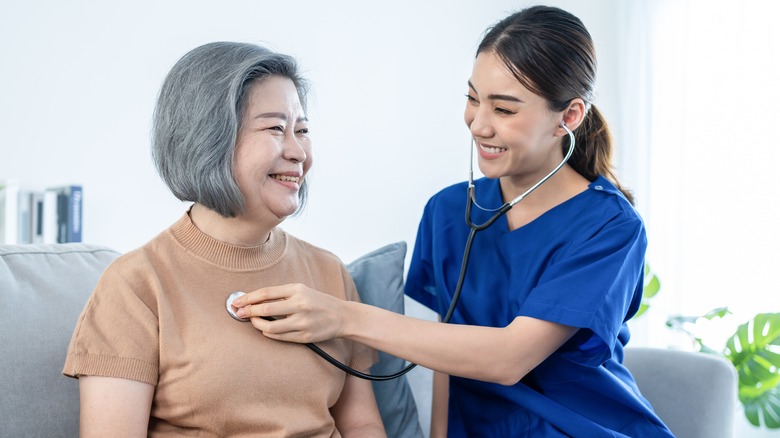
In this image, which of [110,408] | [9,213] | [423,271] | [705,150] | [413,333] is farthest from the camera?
[705,150]

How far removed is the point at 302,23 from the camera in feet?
9.58

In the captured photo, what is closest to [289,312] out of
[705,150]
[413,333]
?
[413,333]

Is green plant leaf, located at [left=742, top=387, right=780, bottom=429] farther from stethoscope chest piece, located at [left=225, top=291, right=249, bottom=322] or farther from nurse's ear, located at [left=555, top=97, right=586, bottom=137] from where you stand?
stethoscope chest piece, located at [left=225, top=291, right=249, bottom=322]

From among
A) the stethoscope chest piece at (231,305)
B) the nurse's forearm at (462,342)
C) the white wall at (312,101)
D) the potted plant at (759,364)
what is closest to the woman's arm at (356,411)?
the nurse's forearm at (462,342)

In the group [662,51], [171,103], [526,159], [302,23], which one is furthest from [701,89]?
[171,103]

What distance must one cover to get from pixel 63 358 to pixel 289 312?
361 mm

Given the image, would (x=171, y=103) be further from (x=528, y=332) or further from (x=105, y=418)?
(x=528, y=332)

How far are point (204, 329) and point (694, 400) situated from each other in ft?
3.71

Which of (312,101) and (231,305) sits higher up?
(312,101)

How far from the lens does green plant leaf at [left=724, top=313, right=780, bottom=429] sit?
245 cm

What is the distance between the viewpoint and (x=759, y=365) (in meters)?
2.48

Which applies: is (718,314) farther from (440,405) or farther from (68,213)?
(68,213)

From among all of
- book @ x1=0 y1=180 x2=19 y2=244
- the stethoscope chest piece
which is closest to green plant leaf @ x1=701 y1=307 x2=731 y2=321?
the stethoscope chest piece

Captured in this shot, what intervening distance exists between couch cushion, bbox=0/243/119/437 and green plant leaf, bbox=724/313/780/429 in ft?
6.70
